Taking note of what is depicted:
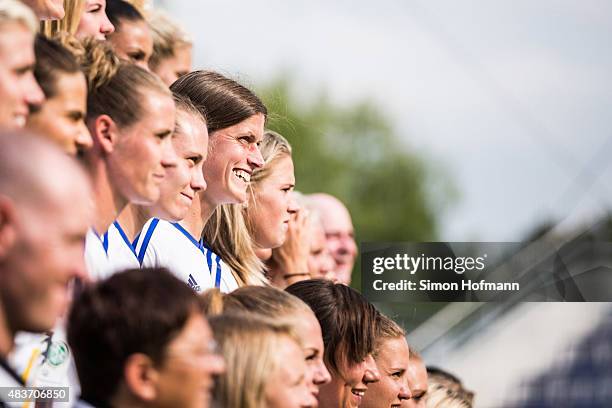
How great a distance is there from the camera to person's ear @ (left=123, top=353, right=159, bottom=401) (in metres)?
2.34

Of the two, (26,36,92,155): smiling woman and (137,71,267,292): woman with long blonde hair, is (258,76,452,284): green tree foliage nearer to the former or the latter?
(137,71,267,292): woman with long blonde hair

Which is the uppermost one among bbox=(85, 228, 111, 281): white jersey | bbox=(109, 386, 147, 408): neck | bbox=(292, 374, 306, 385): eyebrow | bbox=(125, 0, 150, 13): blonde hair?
bbox=(125, 0, 150, 13): blonde hair

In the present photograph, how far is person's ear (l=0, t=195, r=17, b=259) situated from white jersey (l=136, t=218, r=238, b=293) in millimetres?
1703

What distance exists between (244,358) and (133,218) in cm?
117

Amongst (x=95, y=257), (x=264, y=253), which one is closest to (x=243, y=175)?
(x=264, y=253)

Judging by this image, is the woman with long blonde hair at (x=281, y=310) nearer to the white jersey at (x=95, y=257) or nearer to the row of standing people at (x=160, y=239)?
the row of standing people at (x=160, y=239)

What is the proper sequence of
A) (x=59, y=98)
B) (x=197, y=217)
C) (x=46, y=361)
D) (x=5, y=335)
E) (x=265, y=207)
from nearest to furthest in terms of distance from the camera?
(x=5, y=335)
(x=46, y=361)
(x=59, y=98)
(x=197, y=217)
(x=265, y=207)

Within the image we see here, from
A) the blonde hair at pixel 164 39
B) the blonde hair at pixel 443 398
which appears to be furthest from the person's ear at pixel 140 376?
the blonde hair at pixel 164 39

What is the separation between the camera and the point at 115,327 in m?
2.35

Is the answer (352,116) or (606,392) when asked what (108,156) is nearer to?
(606,392)

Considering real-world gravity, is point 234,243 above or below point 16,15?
above

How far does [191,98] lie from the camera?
4.39 metres

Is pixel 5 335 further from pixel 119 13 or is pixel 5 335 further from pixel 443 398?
pixel 443 398

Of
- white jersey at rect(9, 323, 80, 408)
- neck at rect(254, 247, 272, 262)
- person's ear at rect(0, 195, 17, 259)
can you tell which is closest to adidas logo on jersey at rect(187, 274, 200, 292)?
neck at rect(254, 247, 272, 262)
